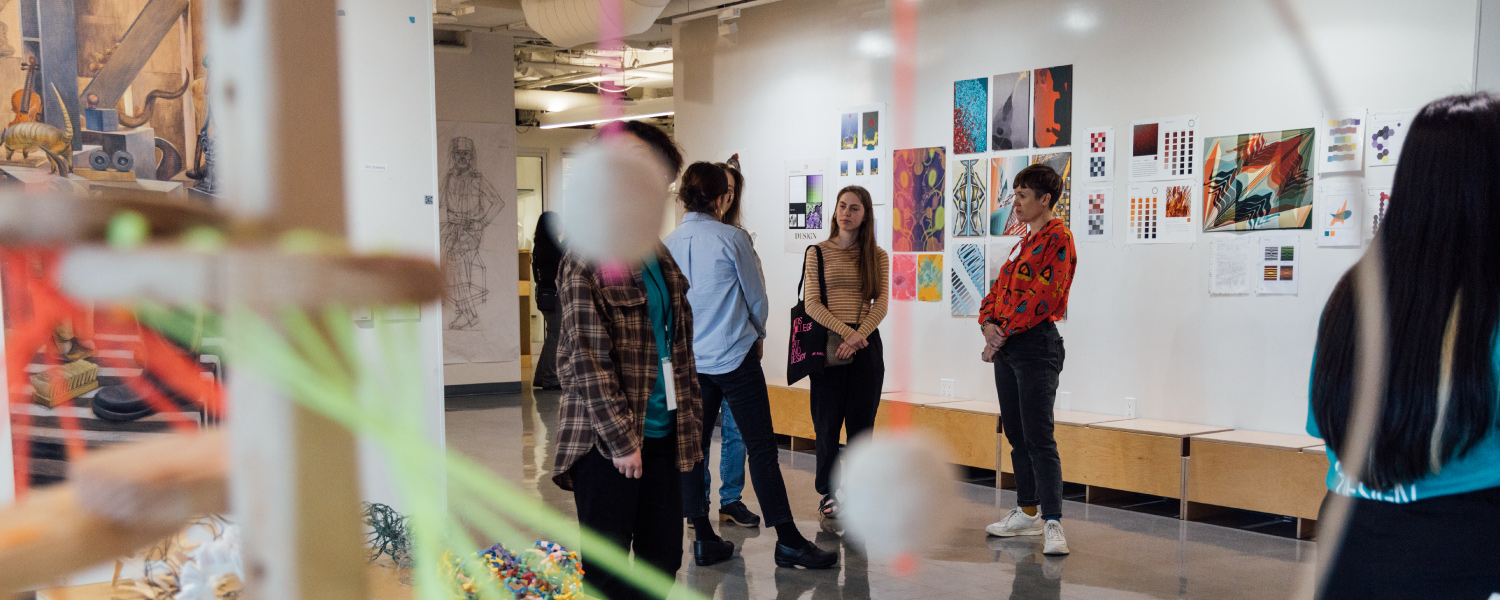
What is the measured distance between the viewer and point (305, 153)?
0.41 meters

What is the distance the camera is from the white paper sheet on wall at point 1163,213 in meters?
4.45

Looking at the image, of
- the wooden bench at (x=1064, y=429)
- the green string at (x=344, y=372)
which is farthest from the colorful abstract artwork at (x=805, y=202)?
the green string at (x=344, y=372)

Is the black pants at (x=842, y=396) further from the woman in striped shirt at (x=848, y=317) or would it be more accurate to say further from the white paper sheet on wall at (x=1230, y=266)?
the white paper sheet on wall at (x=1230, y=266)

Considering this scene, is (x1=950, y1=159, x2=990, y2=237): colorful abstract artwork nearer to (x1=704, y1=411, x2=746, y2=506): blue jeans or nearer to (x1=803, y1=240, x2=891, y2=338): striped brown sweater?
(x1=803, y1=240, x2=891, y2=338): striped brown sweater

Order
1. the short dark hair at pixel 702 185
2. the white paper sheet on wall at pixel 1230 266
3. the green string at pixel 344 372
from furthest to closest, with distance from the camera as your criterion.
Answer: the white paper sheet on wall at pixel 1230 266, the short dark hair at pixel 702 185, the green string at pixel 344 372

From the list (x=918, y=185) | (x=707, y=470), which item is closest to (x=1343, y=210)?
(x=918, y=185)

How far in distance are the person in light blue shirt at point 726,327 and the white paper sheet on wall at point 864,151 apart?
8.03 ft

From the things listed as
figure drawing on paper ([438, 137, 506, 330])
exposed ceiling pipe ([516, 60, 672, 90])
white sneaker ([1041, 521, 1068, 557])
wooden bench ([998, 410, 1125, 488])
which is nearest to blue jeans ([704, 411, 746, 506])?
white sneaker ([1041, 521, 1068, 557])

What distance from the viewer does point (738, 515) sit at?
13.0ft

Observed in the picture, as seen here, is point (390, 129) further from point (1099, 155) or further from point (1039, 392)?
point (1099, 155)

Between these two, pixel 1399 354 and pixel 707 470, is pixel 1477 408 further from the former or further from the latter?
pixel 707 470

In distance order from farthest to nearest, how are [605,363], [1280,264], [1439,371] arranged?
[1280,264] < [605,363] < [1439,371]

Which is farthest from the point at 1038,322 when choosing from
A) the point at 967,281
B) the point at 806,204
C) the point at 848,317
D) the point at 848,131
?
the point at 806,204

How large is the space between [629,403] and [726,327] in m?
1.20
